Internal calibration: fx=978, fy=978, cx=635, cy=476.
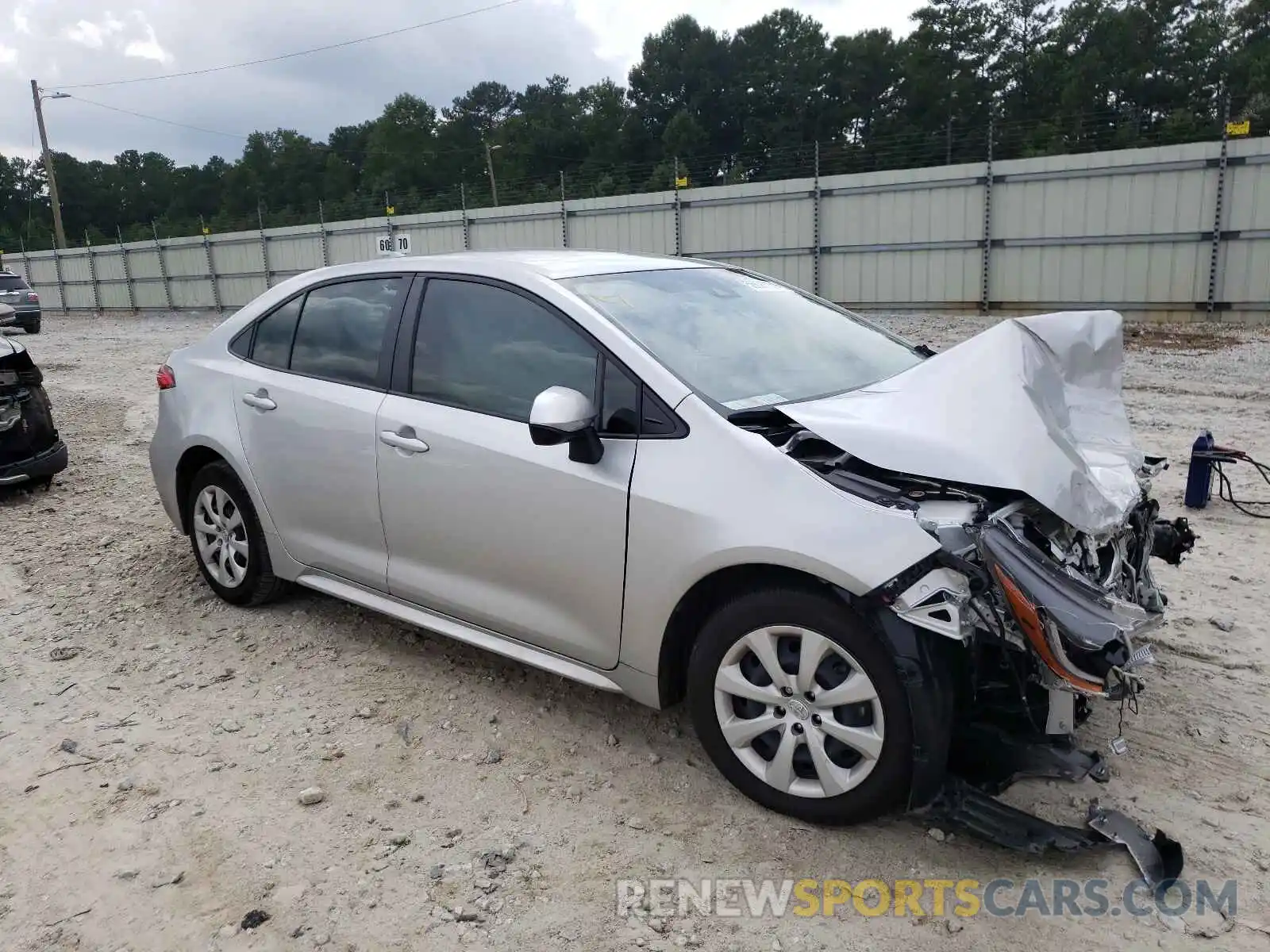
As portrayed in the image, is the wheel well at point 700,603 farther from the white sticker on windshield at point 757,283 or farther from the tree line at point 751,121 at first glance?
the tree line at point 751,121

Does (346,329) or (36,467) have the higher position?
(346,329)

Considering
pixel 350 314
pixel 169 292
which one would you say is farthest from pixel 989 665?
pixel 169 292

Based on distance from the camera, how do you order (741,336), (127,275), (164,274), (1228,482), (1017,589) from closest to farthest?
A: (1017,589) → (741,336) → (1228,482) → (164,274) → (127,275)

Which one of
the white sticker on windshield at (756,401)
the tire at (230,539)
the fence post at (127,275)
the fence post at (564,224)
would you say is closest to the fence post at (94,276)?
the fence post at (127,275)

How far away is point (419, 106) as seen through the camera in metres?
75.4

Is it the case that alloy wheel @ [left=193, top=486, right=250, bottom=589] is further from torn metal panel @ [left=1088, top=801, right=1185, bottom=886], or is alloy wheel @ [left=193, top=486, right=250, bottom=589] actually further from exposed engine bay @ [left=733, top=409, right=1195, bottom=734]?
torn metal panel @ [left=1088, top=801, right=1185, bottom=886]

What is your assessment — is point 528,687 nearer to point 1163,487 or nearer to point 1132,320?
point 1163,487

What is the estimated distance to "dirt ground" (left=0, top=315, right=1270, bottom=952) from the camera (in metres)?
2.52

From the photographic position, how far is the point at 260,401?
14.0 feet

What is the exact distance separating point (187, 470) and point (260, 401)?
0.78 meters

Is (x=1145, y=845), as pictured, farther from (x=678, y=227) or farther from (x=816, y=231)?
(x=678, y=227)

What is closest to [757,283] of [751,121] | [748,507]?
[748,507]

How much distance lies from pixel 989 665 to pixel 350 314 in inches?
113

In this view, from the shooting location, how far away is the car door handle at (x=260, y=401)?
13.8 feet
